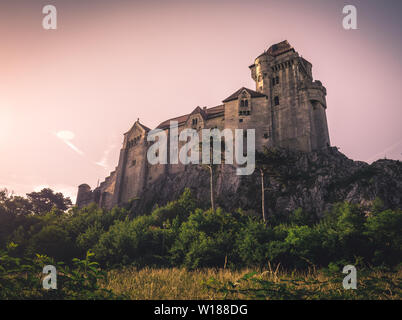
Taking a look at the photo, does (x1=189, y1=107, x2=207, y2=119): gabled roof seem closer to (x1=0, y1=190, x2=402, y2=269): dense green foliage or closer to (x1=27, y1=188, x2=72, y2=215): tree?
(x1=0, y1=190, x2=402, y2=269): dense green foliage

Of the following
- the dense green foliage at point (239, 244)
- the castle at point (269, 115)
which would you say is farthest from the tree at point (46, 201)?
the dense green foliage at point (239, 244)

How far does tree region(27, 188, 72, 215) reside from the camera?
62.5 metres

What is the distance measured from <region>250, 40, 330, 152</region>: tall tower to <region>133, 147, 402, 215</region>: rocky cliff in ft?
12.2

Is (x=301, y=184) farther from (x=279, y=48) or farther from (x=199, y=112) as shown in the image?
Result: (x=279, y=48)

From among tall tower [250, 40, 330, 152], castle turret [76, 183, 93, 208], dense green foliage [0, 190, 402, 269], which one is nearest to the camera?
dense green foliage [0, 190, 402, 269]

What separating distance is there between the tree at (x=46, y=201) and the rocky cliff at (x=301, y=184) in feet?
96.6

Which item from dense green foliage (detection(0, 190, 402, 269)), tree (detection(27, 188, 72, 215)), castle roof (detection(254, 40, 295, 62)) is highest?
castle roof (detection(254, 40, 295, 62))

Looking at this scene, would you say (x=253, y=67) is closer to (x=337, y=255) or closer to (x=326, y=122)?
(x=326, y=122)

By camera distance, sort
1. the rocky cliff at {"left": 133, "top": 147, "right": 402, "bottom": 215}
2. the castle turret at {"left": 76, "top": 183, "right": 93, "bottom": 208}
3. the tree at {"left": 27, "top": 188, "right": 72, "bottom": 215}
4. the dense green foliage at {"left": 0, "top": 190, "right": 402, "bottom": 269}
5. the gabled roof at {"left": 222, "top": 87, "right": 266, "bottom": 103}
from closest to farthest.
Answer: the dense green foliage at {"left": 0, "top": 190, "right": 402, "bottom": 269} < the rocky cliff at {"left": 133, "top": 147, "right": 402, "bottom": 215} < the gabled roof at {"left": 222, "top": 87, "right": 266, "bottom": 103} < the tree at {"left": 27, "top": 188, "right": 72, "bottom": 215} < the castle turret at {"left": 76, "top": 183, "right": 93, "bottom": 208}

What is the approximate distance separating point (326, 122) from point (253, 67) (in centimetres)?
2205

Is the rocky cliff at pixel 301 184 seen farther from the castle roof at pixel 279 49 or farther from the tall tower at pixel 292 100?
the castle roof at pixel 279 49

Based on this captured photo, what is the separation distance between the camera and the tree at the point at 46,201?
6247 cm

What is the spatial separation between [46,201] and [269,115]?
60615 mm

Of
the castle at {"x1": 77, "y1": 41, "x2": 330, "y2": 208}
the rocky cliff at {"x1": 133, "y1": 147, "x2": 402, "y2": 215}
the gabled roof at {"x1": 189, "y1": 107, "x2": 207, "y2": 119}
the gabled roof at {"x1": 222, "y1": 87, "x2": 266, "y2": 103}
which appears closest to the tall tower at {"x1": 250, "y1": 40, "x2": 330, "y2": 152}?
the castle at {"x1": 77, "y1": 41, "x2": 330, "y2": 208}
